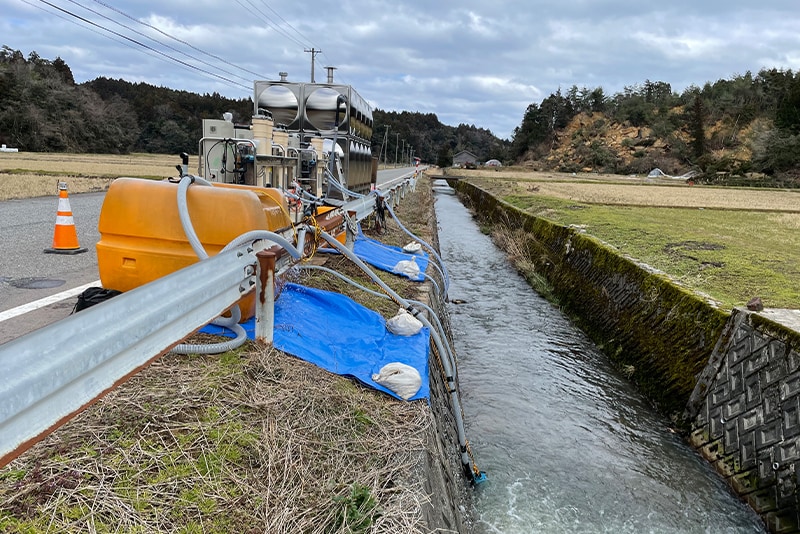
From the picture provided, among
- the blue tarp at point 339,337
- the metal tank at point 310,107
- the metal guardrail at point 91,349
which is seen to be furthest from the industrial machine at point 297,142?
the metal guardrail at point 91,349

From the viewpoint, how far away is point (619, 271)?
320 inches

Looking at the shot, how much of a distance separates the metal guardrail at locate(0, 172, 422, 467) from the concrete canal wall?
417 cm

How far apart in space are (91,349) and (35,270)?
18.7 feet

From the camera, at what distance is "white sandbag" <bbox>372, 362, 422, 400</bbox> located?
323cm

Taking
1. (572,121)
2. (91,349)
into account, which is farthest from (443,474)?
(572,121)

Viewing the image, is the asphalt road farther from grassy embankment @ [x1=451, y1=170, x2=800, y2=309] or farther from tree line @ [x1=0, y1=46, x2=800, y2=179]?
tree line @ [x1=0, y1=46, x2=800, y2=179]

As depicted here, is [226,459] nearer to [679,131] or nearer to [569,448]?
[569,448]

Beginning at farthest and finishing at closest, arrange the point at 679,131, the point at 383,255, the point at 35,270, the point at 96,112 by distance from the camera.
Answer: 1. the point at 679,131
2. the point at 96,112
3. the point at 383,255
4. the point at 35,270

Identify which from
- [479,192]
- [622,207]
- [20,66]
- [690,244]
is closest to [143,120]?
[20,66]

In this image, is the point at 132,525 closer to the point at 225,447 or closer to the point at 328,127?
the point at 225,447

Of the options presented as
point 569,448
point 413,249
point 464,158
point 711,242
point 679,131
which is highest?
point 679,131

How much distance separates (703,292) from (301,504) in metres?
5.64

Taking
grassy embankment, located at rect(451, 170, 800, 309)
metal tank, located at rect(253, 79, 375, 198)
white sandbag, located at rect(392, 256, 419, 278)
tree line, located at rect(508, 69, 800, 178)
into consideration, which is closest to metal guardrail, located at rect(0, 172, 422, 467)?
white sandbag, located at rect(392, 256, 419, 278)

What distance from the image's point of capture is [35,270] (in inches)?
245
